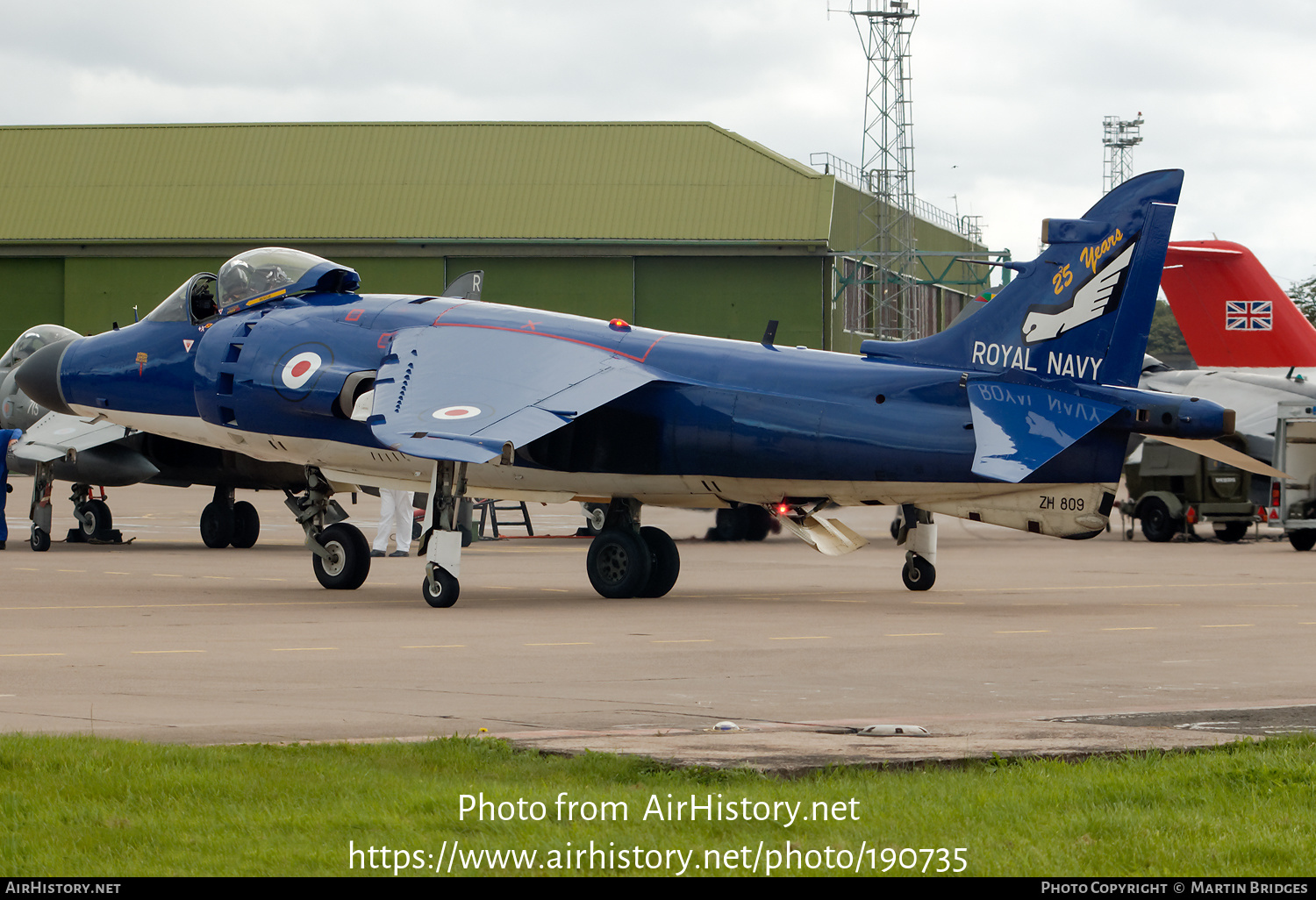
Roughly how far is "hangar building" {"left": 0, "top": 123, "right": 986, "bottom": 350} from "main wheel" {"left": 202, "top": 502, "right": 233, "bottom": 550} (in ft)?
118

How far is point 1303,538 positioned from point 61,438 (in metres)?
22.2

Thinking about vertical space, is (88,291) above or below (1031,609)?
above

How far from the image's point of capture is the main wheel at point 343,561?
20.0m

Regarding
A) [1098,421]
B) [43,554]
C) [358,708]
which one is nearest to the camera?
[358,708]


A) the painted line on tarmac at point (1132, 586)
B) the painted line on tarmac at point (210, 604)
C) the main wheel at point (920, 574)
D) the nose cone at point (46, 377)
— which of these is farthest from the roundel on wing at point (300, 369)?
the painted line on tarmac at point (1132, 586)

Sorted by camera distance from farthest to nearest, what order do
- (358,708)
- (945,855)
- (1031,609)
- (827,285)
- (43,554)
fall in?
(827,285) < (43,554) < (1031,609) < (358,708) < (945,855)

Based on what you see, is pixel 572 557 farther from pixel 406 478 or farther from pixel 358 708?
pixel 358 708

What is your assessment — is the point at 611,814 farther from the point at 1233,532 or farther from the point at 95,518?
the point at 1233,532

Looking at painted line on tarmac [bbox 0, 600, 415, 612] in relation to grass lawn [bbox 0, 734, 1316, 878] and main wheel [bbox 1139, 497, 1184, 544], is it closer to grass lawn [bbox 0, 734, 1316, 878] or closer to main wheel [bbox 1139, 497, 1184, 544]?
grass lawn [bbox 0, 734, 1316, 878]

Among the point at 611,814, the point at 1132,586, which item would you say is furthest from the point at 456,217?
the point at 611,814

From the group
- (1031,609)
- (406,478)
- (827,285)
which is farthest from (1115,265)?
A: (827,285)

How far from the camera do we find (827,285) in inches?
2515

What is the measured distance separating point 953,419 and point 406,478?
6807 mm

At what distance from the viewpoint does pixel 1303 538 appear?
30047 mm
